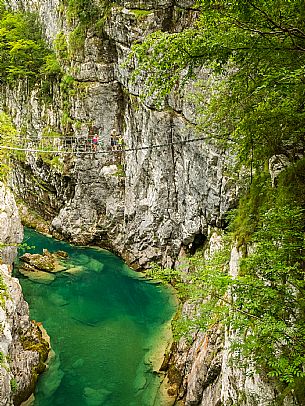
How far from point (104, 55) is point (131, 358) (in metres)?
14.2

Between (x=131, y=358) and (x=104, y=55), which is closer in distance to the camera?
(x=131, y=358)

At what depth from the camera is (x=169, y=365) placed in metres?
9.62

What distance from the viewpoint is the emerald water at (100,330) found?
9.18 m

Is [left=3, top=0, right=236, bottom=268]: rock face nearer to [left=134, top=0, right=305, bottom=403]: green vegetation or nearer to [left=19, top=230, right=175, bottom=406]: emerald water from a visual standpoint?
[left=19, top=230, right=175, bottom=406]: emerald water

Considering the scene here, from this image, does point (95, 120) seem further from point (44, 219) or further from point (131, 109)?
point (44, 219)

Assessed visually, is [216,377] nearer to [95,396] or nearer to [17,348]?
[95,396]

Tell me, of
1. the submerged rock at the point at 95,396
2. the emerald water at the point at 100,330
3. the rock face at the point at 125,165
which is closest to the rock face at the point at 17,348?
the emerald water at the point at 100,330

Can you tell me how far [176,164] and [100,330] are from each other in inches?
272

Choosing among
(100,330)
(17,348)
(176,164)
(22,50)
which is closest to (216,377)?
(17,348)

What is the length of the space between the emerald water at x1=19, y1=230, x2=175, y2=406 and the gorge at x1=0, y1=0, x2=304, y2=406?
1052 millimetres

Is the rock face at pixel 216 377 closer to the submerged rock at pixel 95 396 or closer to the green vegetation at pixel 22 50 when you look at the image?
the submerged rock at pixel 95 396

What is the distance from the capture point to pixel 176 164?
15508 mm

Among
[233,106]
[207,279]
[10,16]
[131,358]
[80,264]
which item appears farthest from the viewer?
[10,16]

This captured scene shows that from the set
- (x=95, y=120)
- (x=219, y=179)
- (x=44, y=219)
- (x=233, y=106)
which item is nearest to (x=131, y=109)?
(x=95, y=120)
